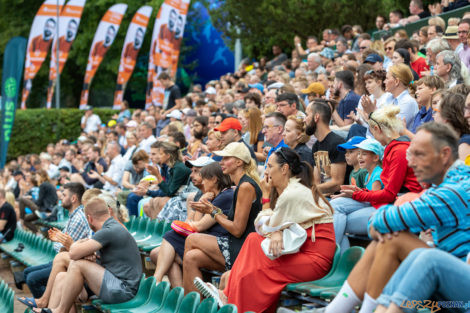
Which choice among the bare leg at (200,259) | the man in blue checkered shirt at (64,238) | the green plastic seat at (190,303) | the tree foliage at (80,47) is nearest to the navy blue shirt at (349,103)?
the bare leg at (200,259)

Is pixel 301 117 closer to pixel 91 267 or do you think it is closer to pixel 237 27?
pixel 91 267

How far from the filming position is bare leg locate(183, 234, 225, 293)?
6016 mm

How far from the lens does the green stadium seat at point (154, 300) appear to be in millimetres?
5789

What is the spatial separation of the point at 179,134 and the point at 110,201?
10.8 ft

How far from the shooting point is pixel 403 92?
281 inches

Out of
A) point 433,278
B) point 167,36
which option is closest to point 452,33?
point 433,278

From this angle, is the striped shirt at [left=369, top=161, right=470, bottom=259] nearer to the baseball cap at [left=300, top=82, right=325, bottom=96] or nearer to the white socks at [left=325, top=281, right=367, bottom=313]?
the white socks at [left=325, top=281, right=367, bottom=313]

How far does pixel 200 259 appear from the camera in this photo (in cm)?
602

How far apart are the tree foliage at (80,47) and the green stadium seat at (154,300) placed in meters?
26.4

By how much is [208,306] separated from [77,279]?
1.84 metres

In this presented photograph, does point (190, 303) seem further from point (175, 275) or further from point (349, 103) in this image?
point (349, 103)

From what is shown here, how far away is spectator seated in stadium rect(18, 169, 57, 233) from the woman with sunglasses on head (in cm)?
936

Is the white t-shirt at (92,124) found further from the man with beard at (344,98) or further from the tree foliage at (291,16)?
the man with beard at (344,98)

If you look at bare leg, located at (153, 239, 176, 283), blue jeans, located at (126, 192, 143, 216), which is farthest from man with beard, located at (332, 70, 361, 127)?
blue jeans, located at (126, 192, 143, 216)
